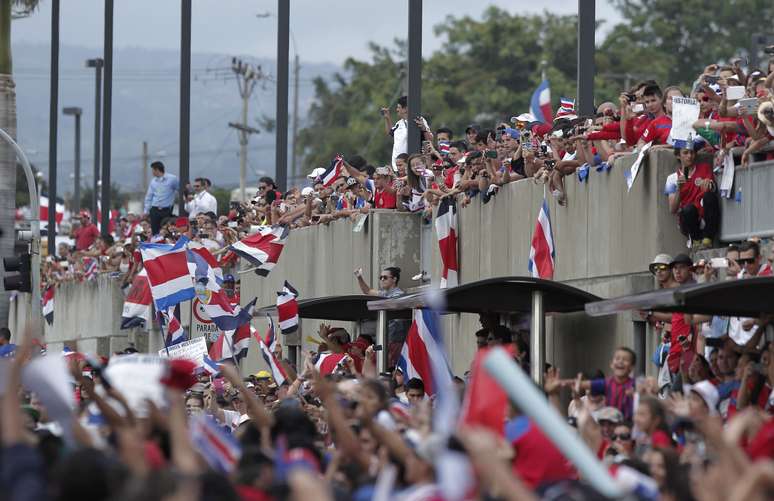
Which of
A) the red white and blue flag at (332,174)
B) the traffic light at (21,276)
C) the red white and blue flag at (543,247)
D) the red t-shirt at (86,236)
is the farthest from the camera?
the red t-shirt at (86,236)

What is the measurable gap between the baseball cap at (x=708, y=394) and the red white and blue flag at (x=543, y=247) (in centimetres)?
701

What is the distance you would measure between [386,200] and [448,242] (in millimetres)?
2559

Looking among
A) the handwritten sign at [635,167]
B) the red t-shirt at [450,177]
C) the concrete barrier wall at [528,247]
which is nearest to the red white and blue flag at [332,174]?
the concrete barrier wall at [528,247]

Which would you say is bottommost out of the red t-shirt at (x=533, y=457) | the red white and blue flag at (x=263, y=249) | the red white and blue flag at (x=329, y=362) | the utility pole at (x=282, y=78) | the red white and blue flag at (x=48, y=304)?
the red white and blue flag at (x=48, y=304)

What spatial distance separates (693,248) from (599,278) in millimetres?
1722

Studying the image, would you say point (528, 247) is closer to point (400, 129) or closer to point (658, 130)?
point (658, 130)

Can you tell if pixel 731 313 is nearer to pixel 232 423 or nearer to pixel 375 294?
pixel 232 423

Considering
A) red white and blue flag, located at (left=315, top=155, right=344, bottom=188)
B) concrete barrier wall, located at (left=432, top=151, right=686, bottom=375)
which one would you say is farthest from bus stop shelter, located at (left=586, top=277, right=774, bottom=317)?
red white and blue flag, located at (left=315, top=155, right=344, bottom=188)

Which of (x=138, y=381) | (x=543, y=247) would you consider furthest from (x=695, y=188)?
(x=138, y=381)

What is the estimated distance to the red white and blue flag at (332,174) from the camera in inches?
1136

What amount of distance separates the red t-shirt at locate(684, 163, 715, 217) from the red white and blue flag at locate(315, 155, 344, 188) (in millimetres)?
10626

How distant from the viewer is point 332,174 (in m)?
29.4

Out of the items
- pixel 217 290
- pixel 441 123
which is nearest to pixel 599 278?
pixel 217 290

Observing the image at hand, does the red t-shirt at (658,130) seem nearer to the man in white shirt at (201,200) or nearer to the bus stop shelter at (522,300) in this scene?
the bus stop shelter at (522,300)
